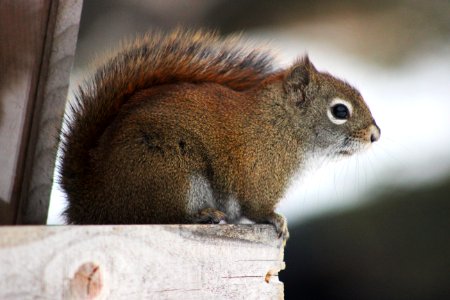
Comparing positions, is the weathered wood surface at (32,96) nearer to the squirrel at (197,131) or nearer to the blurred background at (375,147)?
the squirrel at (197,131)

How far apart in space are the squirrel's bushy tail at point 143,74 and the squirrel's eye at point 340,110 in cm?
18

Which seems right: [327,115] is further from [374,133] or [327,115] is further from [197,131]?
[197,131]

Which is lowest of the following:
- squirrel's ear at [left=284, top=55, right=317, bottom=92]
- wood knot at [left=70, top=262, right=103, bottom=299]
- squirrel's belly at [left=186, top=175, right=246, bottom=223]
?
wood knot at [left=70, top=262, right=103, bottom=299]

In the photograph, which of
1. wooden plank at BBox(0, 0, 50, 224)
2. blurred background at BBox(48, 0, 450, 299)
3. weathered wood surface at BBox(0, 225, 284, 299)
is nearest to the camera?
weathered wood surface at BBox(0, 225, 284, 299)

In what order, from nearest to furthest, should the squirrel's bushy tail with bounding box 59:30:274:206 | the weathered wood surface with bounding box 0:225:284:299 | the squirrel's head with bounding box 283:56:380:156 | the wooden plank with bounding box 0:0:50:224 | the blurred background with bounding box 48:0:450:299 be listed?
the weathered wood surface with bounding box 0:225:284:299 → the wooden plank with bounding box 0:0:50:224 → the squirrel's bushy tail with bounding box 59:30:274:206 → the squirrel's head with bounding box 283:56:380:156 → the blurred background with bounding box 48:0:450:299

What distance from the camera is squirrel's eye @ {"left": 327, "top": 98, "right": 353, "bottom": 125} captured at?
64.9 inches

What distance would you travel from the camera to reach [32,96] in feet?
4.20

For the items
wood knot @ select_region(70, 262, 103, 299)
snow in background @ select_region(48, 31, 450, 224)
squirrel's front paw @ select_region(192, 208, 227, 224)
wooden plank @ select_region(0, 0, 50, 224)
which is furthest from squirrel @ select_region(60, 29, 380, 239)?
snow in background @ select_region(48, 31, 450, 224)

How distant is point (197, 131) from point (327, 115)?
0.40 m

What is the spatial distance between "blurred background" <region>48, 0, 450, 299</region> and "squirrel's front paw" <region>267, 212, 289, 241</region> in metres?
0.94

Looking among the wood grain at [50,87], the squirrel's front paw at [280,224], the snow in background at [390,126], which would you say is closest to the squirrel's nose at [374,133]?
the squirrel's front paw at [280,224]

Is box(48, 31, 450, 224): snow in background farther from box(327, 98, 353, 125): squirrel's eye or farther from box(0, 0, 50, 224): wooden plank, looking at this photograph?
box(0, 0, 50, 224): wooden plank

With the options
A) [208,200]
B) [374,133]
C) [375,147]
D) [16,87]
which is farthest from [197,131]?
[375,147]

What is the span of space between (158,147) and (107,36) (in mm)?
1100
